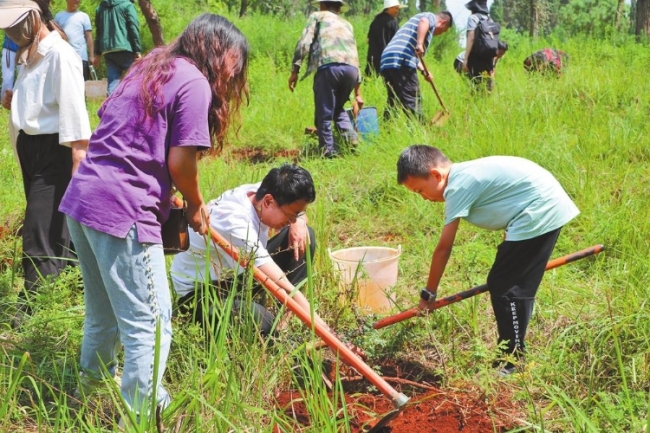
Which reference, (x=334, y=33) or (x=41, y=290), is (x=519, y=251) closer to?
(x=41, y=290)

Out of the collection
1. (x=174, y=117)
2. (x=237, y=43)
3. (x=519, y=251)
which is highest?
(x=237, y=43)

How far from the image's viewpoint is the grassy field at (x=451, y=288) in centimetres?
223

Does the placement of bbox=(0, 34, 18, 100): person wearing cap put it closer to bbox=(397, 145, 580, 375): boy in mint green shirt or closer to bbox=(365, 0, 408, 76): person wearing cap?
bbox=(397, 145, 580, 375): boy in mint green shirt

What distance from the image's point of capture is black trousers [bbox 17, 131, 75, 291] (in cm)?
309

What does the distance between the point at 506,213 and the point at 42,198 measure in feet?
6.99

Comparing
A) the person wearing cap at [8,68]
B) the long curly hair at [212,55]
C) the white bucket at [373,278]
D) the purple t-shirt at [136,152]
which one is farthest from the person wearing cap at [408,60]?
the purple t-shirt at [136,152]

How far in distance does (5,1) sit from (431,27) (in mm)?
4389

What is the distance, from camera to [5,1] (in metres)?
2.75

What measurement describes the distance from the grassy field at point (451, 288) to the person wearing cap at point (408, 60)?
1.36ft

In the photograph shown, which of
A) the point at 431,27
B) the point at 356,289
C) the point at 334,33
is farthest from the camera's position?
the point at 431,27

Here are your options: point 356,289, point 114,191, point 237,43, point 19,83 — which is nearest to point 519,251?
point 356,289

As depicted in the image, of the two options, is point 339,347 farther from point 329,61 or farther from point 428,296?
point 329,61

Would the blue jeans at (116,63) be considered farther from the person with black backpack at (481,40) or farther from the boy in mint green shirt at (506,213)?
the boy in mint green shirt at (506,213)

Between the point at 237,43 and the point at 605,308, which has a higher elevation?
the point at 237,43
